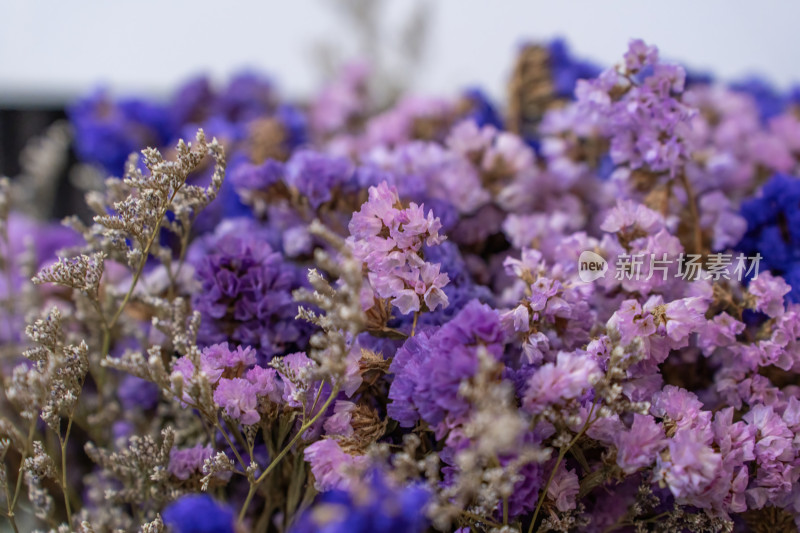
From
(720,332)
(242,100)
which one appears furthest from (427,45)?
(720,332)

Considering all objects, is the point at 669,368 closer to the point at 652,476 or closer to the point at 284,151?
the point at 652,476

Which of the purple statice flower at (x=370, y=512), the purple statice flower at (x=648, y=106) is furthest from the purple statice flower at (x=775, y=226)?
the purple statice flower at (x=370, y=512)

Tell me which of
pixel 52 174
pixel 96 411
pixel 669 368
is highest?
pixel 52 174

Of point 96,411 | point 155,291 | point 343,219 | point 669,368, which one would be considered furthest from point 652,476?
point 96,411

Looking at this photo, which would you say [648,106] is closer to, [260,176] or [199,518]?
[260,176]

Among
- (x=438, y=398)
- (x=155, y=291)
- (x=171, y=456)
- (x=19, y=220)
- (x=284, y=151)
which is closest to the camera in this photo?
(x=438, y=398)
